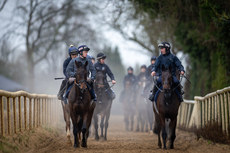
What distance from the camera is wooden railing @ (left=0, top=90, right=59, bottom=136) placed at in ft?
34.1

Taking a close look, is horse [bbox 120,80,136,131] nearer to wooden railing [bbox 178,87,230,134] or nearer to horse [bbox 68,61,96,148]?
wooden railing [bbox 178,87,230,134]

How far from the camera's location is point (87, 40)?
41.4m

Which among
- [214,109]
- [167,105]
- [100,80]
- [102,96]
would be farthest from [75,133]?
[214,109]

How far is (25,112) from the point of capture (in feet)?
40.6

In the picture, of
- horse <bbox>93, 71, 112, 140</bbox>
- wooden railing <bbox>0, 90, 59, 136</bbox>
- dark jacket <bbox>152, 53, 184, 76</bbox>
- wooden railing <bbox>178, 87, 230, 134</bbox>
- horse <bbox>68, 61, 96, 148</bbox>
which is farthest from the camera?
horse <bbox>93, 71, 112, 140</bbox>

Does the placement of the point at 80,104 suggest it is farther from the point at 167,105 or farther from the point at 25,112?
the point at 167,105

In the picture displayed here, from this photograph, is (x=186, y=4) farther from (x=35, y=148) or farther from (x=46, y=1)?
(x=46, y=1)

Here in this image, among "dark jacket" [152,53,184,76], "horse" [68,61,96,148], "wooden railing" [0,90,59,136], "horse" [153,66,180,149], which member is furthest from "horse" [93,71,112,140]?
"horse" [153,66,180,149]

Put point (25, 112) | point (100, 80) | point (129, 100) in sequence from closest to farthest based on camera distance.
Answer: point (25, 112) < point (100, 80) < point (129, 100)

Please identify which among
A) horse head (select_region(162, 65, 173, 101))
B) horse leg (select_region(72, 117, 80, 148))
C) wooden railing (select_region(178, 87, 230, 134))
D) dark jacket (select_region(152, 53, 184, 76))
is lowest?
A: horse leg (select_region(72, 117, 80, 148))

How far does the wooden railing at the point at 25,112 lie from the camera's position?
10.4 m

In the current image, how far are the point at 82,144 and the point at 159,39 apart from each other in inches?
757

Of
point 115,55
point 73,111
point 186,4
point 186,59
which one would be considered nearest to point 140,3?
point 186,4

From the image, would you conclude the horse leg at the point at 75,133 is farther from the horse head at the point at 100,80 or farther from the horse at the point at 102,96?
the horse head at the point at 100,80
